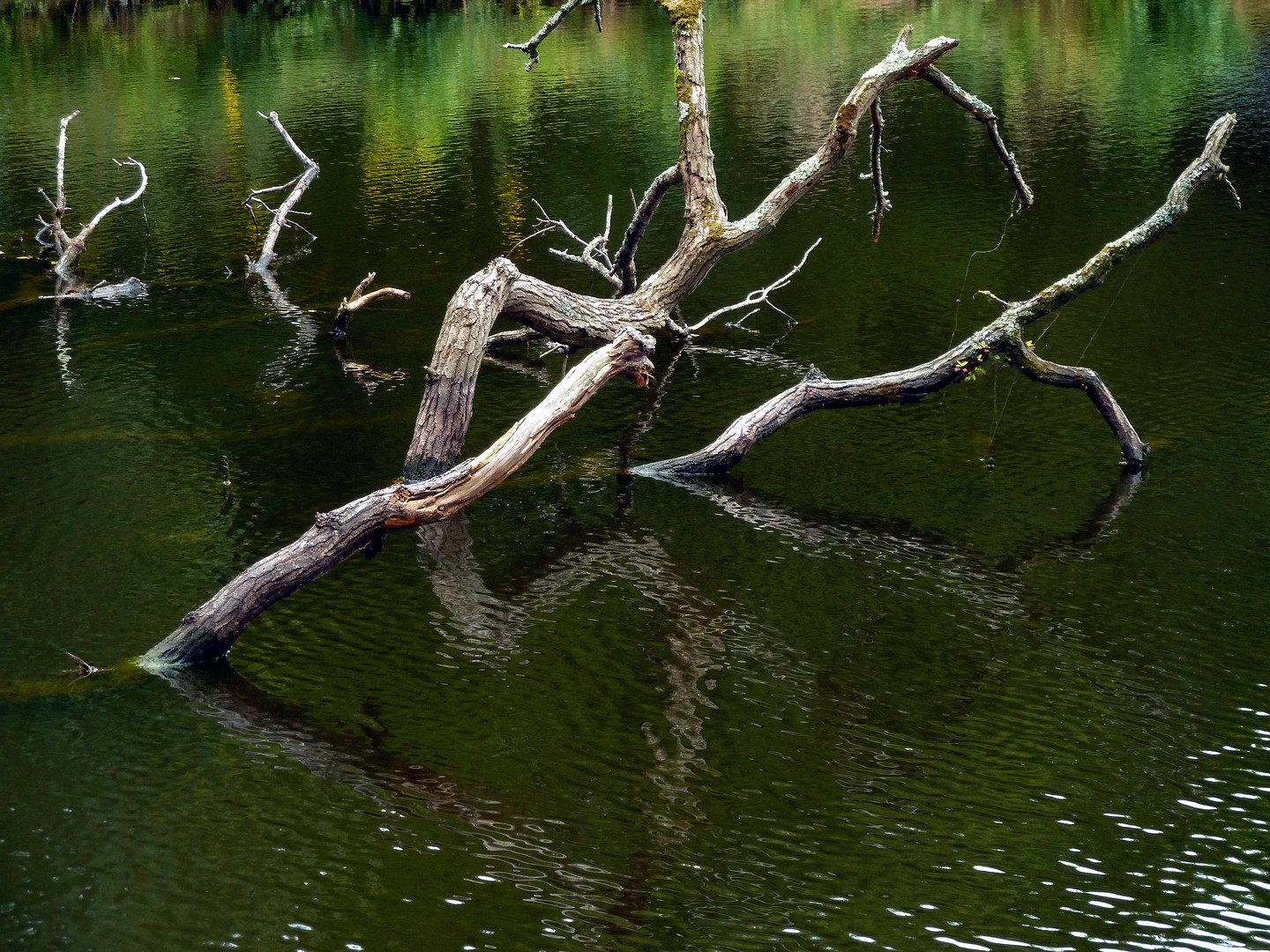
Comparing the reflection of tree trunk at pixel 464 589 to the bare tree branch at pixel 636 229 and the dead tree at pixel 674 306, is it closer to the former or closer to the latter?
the dead tree at pixel 674 306

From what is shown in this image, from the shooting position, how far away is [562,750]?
7777 mm

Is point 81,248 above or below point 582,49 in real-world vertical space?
below

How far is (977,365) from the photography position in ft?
37.5

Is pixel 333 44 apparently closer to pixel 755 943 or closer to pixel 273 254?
pixel 273 254

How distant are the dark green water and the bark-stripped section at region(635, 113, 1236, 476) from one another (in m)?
0.33

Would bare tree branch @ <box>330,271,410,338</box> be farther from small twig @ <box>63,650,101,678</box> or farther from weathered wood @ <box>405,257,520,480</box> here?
small twig @ <box>63,650,101,678</box>

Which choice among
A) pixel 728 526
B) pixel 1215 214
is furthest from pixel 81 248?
pixel 1215 214

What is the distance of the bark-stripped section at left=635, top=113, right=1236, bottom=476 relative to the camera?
37.4 feet

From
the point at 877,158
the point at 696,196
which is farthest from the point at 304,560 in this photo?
the point at 877,158

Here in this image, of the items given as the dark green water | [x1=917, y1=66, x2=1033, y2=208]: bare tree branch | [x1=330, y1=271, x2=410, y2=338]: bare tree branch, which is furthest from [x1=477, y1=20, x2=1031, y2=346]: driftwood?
[x1=330, y1=271, x2=410, y2=338]: bare tree branch

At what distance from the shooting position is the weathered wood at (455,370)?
11.0m

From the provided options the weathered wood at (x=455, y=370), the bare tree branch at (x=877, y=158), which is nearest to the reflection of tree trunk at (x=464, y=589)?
the weathered wood at (x=455, y=370)

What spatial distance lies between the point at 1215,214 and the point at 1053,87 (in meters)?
10.8

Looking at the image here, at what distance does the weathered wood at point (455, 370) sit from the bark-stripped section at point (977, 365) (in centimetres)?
181
